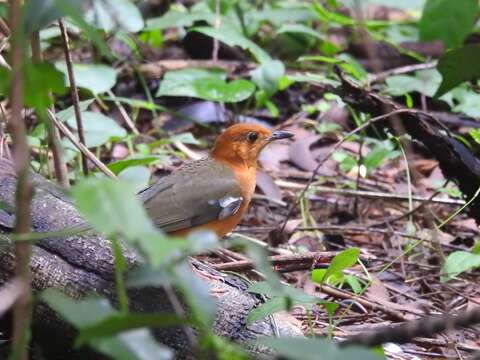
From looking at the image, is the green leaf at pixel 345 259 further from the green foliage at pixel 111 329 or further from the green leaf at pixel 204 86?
the green leaf at pixel 204 86

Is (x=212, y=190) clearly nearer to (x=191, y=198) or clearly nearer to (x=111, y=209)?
(x=191, y=198)

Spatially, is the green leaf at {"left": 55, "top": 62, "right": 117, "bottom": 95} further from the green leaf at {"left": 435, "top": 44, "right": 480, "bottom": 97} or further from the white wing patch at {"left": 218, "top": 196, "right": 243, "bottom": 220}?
the green leaf at {"left": 435, "top": 44, "right": 480, "bottom": 97}

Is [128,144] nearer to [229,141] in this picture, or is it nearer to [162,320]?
[229,141]

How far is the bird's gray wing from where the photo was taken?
444 cm

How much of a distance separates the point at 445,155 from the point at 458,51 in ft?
3.65

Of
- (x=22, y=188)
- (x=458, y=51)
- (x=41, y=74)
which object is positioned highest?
(x=41, y=74)

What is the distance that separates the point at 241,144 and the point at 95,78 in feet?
4.51

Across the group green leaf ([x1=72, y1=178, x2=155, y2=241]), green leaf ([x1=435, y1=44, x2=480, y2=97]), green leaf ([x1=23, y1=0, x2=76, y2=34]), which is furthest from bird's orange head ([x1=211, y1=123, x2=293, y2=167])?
green leaf ([x1=72, y1=178, x2=155, y2=241])

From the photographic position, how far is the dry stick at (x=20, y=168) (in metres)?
1.67

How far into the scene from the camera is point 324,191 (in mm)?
5875

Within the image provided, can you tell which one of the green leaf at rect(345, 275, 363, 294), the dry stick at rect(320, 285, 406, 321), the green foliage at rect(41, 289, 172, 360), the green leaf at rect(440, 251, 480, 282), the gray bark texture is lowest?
the dry stick at rect(320, 285, 406, 321)

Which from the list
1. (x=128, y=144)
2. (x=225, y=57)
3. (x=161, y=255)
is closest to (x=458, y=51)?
(x=161, y=255)

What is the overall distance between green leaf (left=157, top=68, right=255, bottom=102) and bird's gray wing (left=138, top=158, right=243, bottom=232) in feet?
4.41

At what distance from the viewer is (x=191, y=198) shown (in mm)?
4574
